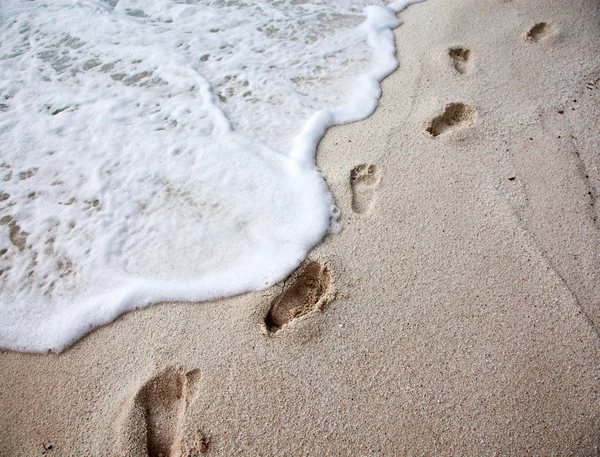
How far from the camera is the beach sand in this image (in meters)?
1.45

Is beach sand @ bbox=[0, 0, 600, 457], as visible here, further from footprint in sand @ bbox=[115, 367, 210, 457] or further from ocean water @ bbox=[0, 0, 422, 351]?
ocean water @ bbox=[0, 0, 422, 351]

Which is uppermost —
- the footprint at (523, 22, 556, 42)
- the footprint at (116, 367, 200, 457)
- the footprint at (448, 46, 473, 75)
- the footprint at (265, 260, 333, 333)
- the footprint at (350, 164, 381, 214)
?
the footprint at (523, 22, 556, 42)

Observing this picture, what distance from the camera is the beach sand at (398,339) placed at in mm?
1450

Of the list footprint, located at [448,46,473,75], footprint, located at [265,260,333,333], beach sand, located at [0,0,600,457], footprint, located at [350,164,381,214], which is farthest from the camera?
footprint, located at [448,46,473,75]

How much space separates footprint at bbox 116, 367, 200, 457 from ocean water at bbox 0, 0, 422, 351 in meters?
0.38

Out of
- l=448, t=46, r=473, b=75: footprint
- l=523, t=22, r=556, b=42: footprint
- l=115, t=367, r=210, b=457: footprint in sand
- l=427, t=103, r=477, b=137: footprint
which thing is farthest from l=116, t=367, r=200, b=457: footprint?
l=523, t=22, r=556, b=42: footprint

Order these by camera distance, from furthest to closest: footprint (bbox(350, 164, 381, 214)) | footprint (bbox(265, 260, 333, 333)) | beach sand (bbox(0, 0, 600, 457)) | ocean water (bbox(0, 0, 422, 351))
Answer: footprint (bbox(350, 164, 381, 214))
ocean water (bbox(0, 0, 422, 351))
footprint (bbox(265, 260, 333, 333))
beach sand (bbox(0, 0, 600, 457))

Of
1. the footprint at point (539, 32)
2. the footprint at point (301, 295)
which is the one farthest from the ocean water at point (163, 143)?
the footprint at point (539, 32)

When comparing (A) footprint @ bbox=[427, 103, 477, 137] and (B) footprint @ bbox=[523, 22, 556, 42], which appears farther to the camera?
(B) footprint @ bbox=[523, 22, 556, 42]

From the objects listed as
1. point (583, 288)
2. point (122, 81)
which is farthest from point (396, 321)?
point (122, 81)

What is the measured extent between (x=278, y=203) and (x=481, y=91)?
4.71 ft

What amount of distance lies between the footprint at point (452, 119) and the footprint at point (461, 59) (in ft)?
1.24

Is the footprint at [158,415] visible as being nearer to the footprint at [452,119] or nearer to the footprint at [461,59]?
the footprint at [452,119]

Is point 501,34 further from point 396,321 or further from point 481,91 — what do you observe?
point 396,321
